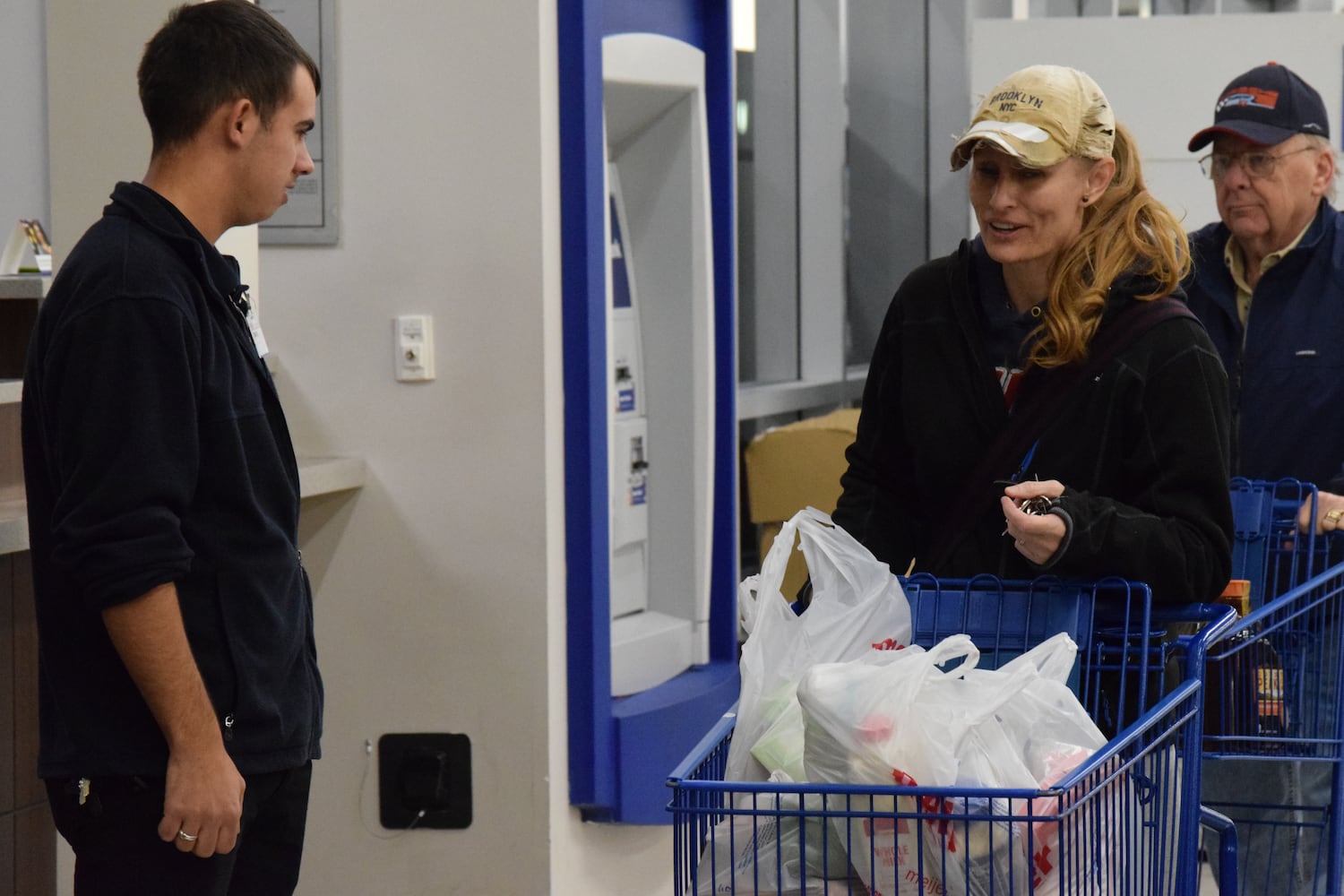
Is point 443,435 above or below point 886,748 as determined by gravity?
above

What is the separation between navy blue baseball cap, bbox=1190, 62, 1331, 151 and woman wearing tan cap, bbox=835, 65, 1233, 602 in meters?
1.09

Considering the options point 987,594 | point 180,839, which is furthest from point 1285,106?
point 180,839

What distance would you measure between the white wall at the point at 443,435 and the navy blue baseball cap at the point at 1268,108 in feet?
4.23

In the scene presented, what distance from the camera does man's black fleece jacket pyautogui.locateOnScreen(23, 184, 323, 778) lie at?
5.41 feet

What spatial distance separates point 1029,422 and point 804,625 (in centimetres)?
40

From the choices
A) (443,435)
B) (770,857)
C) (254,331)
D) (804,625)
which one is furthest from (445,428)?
(770,857)

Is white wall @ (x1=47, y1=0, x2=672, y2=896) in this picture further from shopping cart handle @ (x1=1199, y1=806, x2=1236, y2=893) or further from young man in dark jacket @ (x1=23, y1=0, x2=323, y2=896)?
shopping cart handle @ (x1=1199, y1=806, x2=1236, y2=893)

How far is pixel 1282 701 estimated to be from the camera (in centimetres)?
232

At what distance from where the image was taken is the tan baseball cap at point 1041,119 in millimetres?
1866

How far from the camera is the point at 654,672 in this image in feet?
11.7

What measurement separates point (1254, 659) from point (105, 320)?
1597 millimetres

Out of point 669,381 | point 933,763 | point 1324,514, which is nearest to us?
point 933,763

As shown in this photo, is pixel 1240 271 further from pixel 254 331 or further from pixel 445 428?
pixel 254 331

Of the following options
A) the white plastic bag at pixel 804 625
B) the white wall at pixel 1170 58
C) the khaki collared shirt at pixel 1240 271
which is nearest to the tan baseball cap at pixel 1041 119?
the white plastic bag at pixel 804 625
